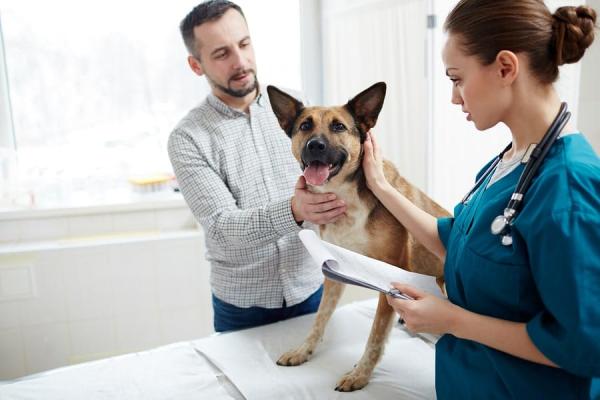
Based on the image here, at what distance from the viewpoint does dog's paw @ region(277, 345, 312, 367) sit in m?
1.48

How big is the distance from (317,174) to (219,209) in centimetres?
42

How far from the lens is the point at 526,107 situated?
0.89 m

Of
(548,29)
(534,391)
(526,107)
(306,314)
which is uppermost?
(548,29)

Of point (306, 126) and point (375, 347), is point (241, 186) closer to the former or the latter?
point (306, 126)

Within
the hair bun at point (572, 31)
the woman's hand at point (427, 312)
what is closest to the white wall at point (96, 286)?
the woman's hand at point (427, 312)

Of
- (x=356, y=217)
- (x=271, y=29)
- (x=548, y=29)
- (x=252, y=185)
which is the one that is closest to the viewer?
(x=548, y=29)

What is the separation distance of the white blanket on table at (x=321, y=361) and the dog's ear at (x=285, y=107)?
688 mm

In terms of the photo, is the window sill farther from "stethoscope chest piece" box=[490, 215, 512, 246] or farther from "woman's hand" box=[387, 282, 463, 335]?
"stethoscope chest piece" box=[490, 215, 512, 246]

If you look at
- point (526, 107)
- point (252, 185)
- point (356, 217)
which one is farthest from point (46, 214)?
point (526, 107)

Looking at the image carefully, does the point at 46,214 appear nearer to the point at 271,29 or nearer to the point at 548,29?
the point at 271,29

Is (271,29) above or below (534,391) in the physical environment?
above

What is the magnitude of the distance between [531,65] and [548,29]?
0.22ft

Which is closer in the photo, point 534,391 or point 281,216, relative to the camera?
point 534,391

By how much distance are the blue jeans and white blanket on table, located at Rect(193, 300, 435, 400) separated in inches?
3.3
